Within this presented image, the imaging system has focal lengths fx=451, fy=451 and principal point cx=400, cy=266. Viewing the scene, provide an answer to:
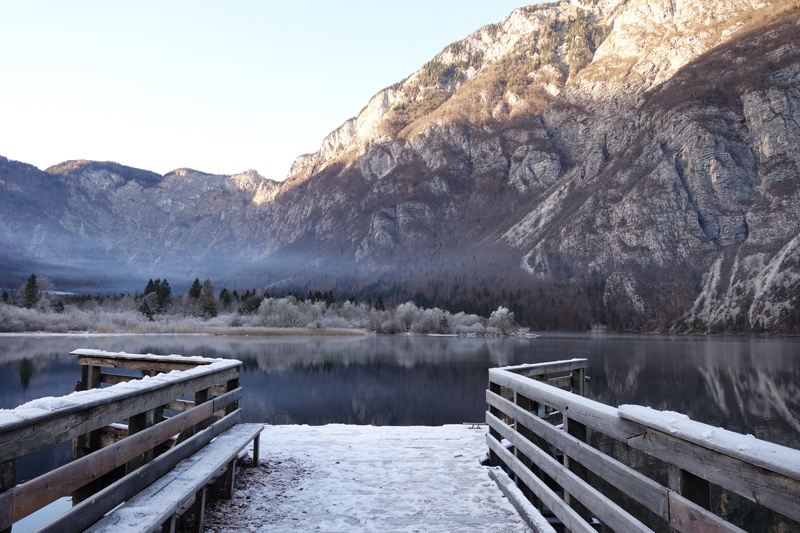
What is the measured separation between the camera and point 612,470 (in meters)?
3.56

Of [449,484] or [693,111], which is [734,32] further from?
[449,484]

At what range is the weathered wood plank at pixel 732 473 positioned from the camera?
214 cm

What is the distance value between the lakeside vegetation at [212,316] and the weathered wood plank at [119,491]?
266 ft

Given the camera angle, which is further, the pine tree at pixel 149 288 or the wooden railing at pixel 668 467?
the pine tree at pixel 149 288

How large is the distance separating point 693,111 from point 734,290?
71245mm

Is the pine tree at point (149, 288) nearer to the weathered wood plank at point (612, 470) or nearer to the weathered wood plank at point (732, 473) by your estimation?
the weathered wood plank at point (612, 470)

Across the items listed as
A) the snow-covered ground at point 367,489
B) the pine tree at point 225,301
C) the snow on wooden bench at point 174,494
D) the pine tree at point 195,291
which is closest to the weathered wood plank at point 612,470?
the snow-covered ground at point 367,489

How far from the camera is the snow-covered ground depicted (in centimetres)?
544

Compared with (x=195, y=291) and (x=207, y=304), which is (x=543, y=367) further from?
(x=195, y=291)

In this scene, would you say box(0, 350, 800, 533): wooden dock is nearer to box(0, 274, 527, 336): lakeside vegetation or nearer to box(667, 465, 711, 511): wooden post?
box(667, 465, 711, 511): wooden post

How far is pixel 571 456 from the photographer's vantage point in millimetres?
4359

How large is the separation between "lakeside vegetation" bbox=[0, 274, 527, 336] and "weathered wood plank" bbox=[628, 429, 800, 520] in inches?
3369

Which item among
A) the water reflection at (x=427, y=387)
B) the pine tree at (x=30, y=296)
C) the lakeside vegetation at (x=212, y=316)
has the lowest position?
the water reflection at (x=427, y=387)

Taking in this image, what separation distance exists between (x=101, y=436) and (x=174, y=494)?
3552 millimetres
